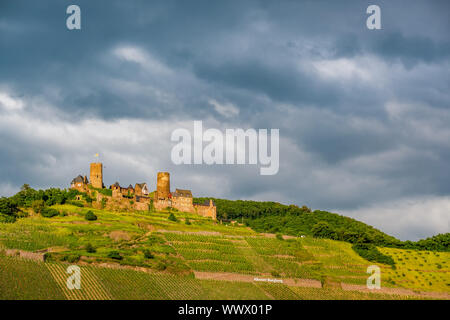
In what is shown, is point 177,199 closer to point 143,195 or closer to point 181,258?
point 143,195

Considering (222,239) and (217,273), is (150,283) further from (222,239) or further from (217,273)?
(222,239)

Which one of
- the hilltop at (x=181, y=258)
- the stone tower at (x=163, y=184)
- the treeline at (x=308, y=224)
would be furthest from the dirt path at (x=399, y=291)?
the stone tower at (x=163, y=184)

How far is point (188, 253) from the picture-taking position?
251 ft

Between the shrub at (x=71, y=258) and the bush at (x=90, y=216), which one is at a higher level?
the bush at (x=90, y=216)

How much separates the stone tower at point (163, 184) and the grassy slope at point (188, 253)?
18575mm

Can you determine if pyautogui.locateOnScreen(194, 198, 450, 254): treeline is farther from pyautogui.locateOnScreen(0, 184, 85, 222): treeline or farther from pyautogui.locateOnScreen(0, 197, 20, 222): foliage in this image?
pyautogui.locateOnScreen(0, 197, 20, 222): foliage

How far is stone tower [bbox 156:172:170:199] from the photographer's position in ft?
376

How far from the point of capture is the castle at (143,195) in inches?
3971

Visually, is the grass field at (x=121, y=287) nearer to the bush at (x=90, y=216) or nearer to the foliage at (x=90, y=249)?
the foliage at (x=90, y=249)

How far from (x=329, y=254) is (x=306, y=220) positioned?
3381cm

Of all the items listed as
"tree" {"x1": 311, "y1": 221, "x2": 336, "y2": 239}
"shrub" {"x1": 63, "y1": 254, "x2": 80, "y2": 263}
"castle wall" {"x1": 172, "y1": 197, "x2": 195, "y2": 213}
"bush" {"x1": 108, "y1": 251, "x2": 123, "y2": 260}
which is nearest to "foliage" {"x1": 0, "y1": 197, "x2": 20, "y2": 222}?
"shrub" {"x1": 63, "y1": 254, "x2": 80, "y2": 263}

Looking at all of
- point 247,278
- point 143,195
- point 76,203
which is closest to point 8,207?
point 76,203

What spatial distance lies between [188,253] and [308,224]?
4401 cm
